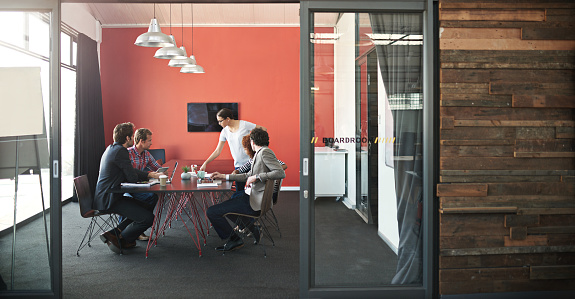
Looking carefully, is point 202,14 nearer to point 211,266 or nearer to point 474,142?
point 211,266

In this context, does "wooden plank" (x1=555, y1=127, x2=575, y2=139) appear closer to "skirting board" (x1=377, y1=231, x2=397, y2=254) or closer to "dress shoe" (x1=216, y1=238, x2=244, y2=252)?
"skirting board" (x1=377, y1=231, x2=397, y2=254)

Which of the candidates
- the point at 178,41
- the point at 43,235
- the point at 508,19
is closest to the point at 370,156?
the point at 508,19

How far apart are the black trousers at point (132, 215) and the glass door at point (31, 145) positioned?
4.46 ft

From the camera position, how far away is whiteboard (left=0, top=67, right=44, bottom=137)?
3707 mm

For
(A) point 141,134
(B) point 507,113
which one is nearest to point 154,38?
(A) point 141,134

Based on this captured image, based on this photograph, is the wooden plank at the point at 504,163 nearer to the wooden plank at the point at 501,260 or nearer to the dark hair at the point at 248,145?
the wooden plank at the point at 501,260

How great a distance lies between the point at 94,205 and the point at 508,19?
4.20 metres

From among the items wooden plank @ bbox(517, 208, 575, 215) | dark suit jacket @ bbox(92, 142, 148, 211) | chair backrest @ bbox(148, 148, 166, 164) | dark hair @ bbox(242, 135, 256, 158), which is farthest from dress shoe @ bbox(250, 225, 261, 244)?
chair backrest @ bbox(148, 148, 166, 164)

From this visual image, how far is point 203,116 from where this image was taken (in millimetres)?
9578

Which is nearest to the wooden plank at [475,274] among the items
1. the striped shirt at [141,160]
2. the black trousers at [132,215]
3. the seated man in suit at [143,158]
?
the black trousers at [132,215]

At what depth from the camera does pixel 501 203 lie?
3621 millimetres

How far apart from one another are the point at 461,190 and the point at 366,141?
0.78 metres

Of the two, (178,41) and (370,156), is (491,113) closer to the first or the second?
(370,156)

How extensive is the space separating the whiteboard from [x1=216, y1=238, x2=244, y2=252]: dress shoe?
2273 mm
